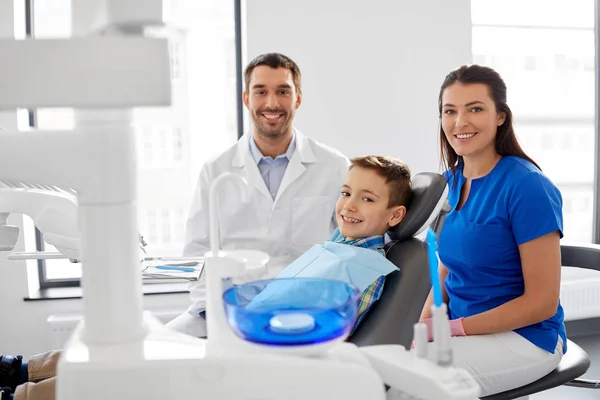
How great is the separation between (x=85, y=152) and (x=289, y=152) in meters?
1.72

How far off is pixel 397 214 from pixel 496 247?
1.02 feet

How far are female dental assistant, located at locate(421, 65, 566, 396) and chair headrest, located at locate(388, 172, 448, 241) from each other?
0.29 metres

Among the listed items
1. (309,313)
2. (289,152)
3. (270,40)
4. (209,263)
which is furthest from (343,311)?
(270,40)

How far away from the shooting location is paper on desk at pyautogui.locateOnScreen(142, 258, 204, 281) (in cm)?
186

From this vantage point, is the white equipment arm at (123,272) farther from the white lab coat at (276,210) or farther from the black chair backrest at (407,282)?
the white lab coat at (276,210)

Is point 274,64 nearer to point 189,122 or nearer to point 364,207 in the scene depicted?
point 364,207

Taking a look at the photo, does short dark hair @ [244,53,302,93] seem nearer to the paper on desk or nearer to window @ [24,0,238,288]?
window @ [24,0,238,288]

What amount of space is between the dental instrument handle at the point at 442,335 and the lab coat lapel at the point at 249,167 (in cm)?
164

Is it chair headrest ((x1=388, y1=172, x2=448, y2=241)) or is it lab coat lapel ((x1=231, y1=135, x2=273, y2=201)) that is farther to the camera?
lab coat lapel ((x1=231, y1=135, x2=273, y2=201))

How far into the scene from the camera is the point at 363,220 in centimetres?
169

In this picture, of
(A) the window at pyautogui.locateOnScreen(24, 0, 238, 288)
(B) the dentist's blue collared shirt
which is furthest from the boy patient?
(A) the window at pyautogui.locateOnScreen(24, 0, 238, 288)

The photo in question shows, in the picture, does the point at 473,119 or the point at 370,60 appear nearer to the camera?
the point at 473,119

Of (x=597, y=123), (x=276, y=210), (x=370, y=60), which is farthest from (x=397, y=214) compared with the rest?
(x=597, y=123)

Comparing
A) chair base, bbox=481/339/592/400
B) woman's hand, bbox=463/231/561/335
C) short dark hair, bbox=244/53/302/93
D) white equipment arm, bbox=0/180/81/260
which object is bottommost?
chair base, bbox=481/339/592/400
